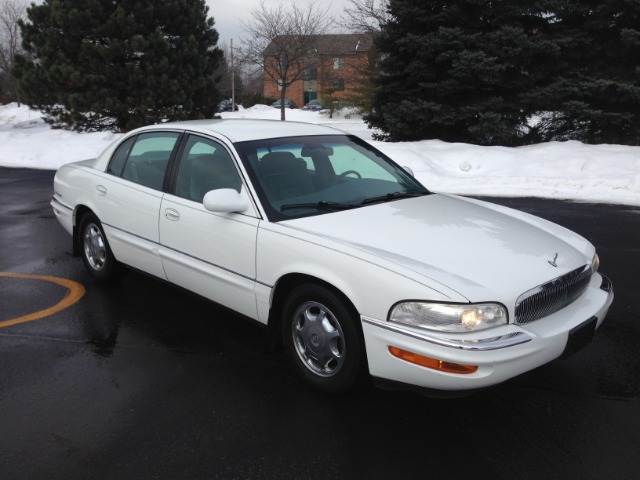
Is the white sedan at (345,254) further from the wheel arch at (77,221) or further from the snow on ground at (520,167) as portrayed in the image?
the snow on ground at (520,167)

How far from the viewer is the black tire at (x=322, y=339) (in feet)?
9.55

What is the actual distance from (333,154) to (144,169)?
1518mm

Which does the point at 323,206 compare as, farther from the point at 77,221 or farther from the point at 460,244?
the point at 77,221

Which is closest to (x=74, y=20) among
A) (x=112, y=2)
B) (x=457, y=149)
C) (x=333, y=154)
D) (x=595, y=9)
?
(x=112, y=2)

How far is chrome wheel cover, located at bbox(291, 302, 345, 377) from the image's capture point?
3.03 m

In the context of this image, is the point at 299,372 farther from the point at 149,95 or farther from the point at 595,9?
the point at 149,95

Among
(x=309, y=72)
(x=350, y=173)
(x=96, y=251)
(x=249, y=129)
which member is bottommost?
(x=96, y=251)

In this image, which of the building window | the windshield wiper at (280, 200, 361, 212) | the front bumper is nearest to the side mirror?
the windshield wiper at (280, 200, 361, 212)

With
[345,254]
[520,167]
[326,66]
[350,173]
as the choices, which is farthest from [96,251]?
[326,66]

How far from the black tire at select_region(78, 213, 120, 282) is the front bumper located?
285cm

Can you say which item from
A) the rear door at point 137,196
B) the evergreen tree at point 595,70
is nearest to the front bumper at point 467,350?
the rear door at point 137,196

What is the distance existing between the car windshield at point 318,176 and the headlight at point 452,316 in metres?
1.03

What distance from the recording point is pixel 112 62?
55.7 ft

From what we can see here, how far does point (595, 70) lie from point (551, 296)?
12.3m
